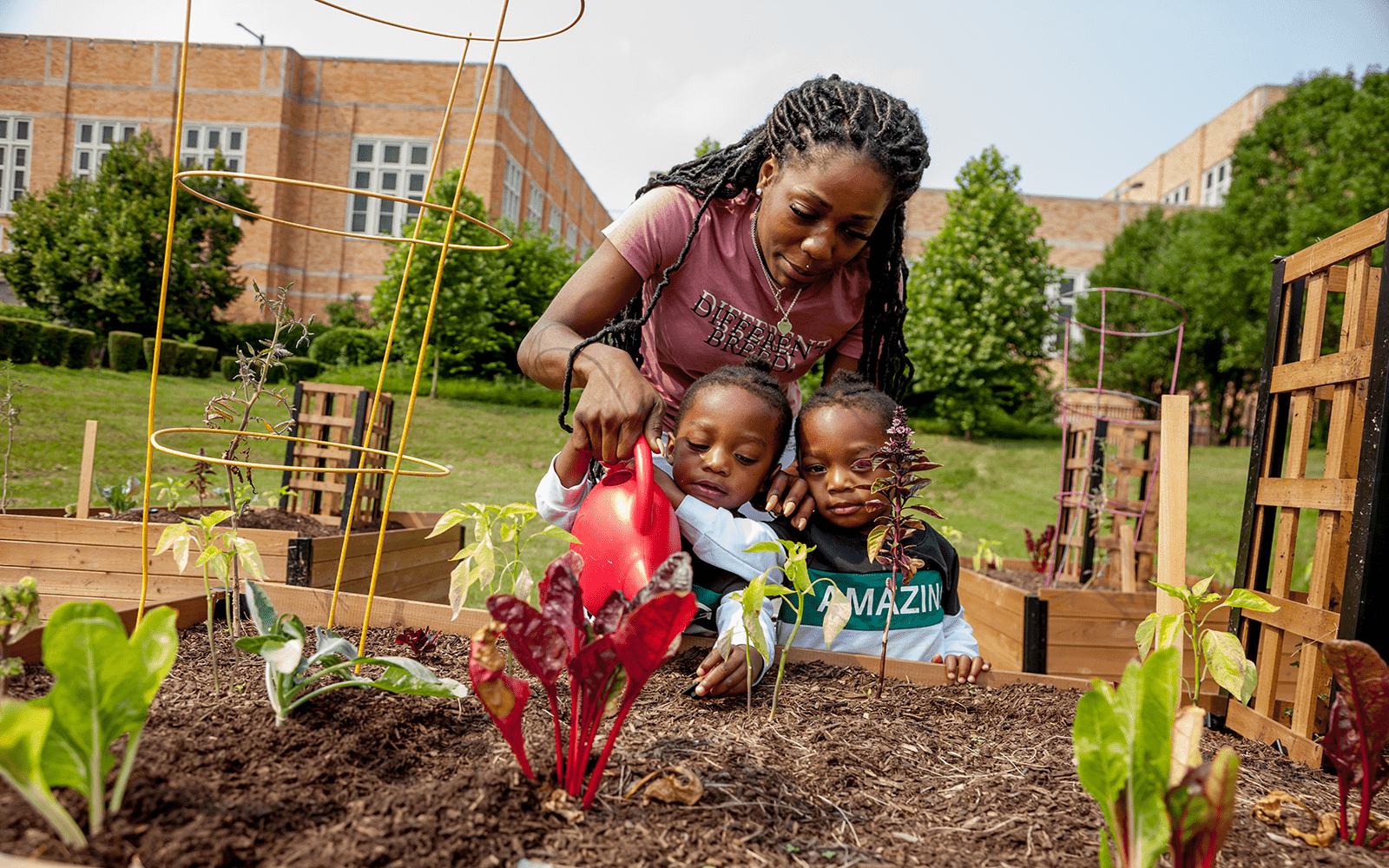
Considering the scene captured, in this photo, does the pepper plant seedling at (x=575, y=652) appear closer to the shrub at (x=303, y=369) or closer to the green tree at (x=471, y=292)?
the green tree at (x=471, y=292)

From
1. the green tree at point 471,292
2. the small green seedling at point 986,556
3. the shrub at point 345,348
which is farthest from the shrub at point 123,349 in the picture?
the small green seedling at point 986,556

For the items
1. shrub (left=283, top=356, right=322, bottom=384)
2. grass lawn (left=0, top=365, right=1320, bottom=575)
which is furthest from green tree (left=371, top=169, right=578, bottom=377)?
grass lawn (left=0, top=365, right=1320, bottom=575)

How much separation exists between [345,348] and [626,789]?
15711mm

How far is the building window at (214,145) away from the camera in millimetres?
18969

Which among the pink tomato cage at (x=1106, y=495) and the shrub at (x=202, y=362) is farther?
the shrub at (x=202, y=362)

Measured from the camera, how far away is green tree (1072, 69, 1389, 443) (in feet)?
47.1

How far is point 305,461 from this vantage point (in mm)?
4793

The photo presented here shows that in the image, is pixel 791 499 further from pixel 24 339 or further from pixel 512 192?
pixel 512 192

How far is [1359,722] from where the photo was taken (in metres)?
1.04

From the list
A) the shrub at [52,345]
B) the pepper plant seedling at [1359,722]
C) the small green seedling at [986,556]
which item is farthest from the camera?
the shrub at [52,345]

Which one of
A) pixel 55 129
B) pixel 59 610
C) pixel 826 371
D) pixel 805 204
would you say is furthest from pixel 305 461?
pixel 55 129

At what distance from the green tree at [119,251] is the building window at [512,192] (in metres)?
5.90

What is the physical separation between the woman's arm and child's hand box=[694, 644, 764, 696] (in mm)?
409

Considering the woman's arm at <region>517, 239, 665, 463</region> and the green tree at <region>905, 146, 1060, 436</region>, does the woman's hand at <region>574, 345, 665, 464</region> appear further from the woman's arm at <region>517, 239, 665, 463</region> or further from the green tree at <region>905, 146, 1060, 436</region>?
the green tree at <region>905, 146, 1060, 436</region>
